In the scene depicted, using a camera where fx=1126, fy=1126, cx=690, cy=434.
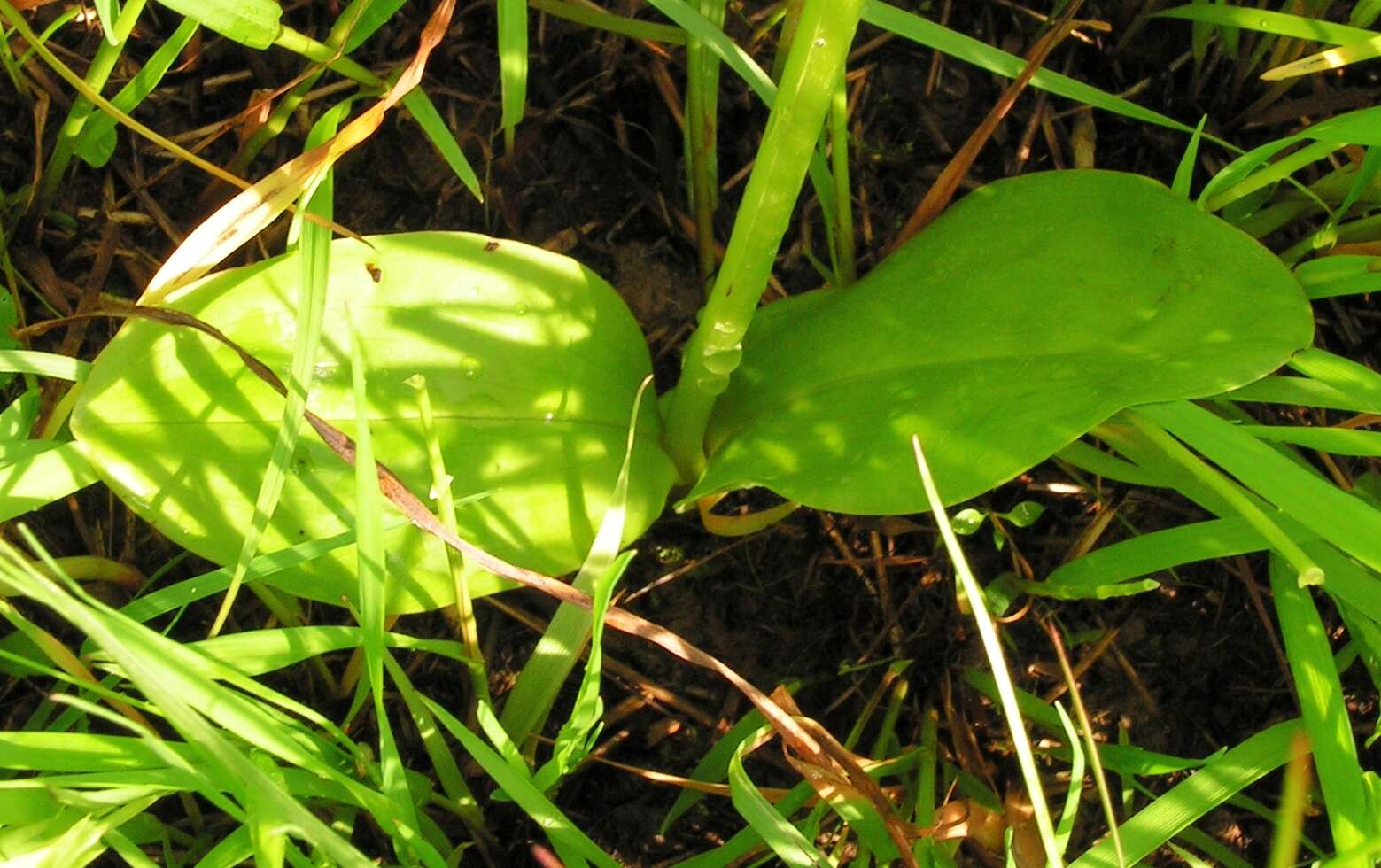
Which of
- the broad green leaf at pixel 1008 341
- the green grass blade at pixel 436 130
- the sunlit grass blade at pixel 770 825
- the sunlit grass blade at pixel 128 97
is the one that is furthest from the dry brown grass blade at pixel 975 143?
the sunlit grass blade at pixel 128 97

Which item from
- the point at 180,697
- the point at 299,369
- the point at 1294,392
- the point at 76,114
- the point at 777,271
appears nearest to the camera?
the point at 180,697

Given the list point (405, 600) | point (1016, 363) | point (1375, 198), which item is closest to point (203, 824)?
point (405, 600)

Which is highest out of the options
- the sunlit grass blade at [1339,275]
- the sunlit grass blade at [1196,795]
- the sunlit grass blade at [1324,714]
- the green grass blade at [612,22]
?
the green grass blade at [612,22]

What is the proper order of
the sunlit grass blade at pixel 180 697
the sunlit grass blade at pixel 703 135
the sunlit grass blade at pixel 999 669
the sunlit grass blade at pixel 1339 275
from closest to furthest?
1. the sunlit grass blade at pixel 180 697
2. the sunlit grass blade at pixel 999 669
3. the sunlit grass blade at pixel 1339 275
4. the sunlit grass blade at pixel 703 135

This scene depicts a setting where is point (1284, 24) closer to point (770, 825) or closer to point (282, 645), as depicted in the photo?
point (770, 825)

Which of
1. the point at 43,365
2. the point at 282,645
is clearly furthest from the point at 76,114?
the point at 282,645

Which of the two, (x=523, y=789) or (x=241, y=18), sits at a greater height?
(x=241, y=18)

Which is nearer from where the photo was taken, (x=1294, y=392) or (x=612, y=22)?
(x=1294, y=392)

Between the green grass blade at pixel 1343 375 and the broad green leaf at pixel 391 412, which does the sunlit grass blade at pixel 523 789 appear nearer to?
the broad green leaf at pixel 391 412
